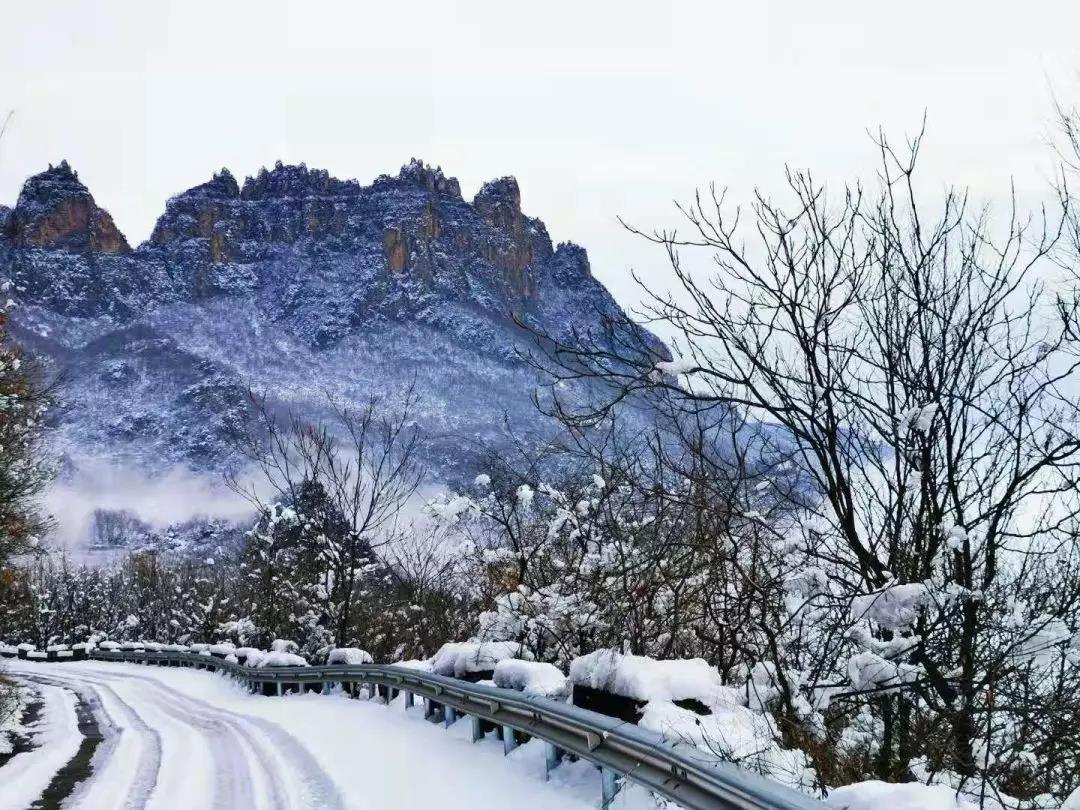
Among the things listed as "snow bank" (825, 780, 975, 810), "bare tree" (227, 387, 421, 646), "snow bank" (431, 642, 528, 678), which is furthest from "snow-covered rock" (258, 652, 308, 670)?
"snow bank" (825, 780, 975, 810)

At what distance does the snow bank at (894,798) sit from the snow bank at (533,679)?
3.76m

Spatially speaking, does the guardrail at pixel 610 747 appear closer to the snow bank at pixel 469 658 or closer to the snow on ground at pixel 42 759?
the snow bank at pixel 469 658

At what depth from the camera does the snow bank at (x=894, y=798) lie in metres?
3.55

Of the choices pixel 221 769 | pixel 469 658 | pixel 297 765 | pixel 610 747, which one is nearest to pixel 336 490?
pixel 221 769

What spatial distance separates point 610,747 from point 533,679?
2.19 meters

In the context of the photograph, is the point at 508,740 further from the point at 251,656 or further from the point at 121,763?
the point at 251,656

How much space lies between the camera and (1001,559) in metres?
6.04

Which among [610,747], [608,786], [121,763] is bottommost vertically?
[121,763]

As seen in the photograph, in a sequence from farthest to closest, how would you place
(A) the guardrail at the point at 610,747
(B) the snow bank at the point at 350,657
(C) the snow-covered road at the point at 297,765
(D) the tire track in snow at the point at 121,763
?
1. (B) the snow bank at the point at 350,657
2. (D) the tire track in snow at the point at 121,763
3. (C) the snow-covered road at the point at 297,765
4. (A) the guardrail at the point at 610,747

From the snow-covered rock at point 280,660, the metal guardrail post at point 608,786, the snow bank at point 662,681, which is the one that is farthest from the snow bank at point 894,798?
the snow-covered rock at point 280,660

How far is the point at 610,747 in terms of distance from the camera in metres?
5.88

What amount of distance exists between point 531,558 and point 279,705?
16.9 feet

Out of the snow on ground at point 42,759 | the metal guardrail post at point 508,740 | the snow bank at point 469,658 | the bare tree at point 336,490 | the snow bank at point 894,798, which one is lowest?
the snow on ground at point 42,759

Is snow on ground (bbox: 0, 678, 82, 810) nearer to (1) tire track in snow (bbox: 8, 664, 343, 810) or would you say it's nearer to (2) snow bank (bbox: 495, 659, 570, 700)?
(1) tire track in snow (bbox: 8, 664, 343, 810)
